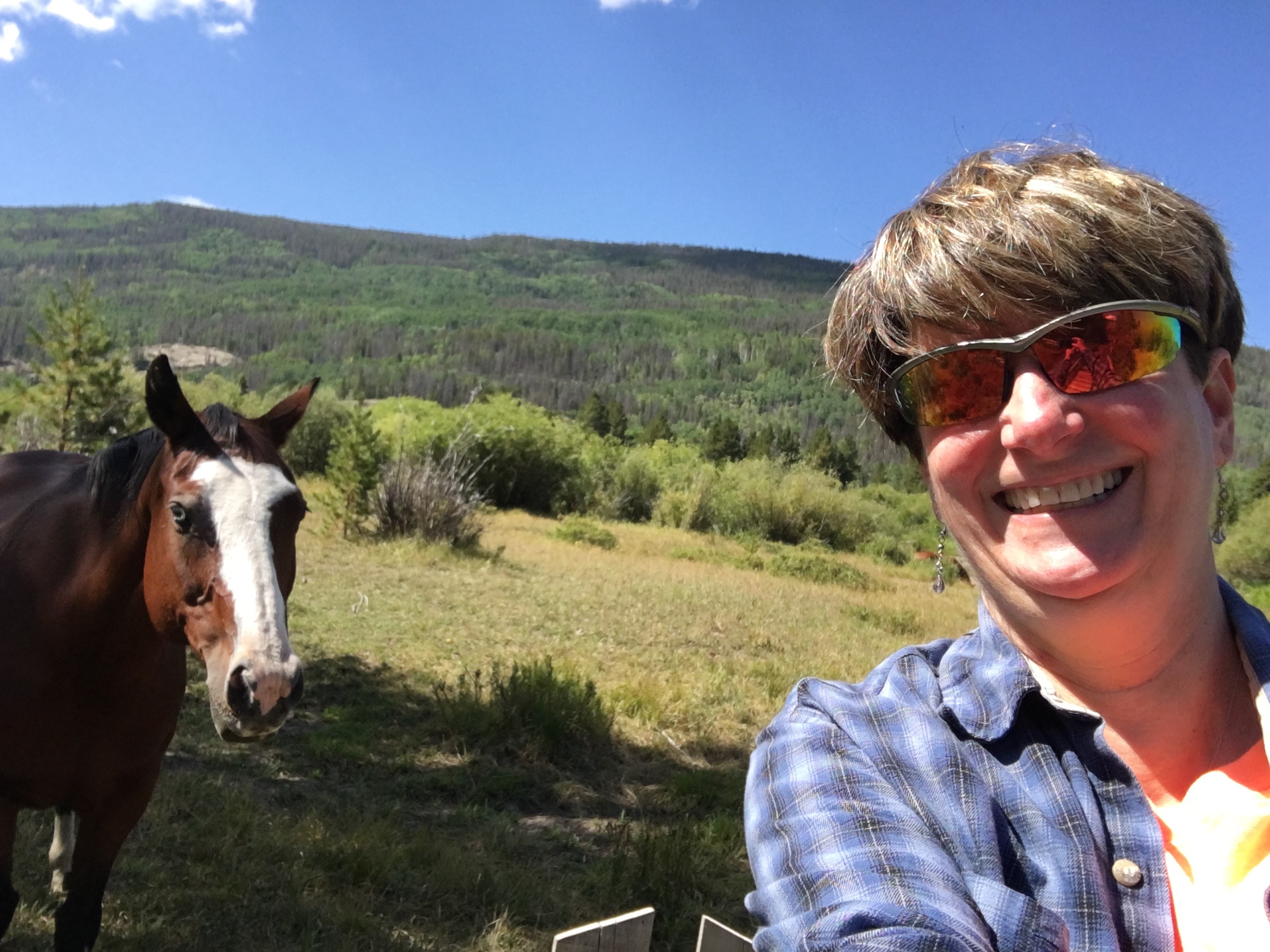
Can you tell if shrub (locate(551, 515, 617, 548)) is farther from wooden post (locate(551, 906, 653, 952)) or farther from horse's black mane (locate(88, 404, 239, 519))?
wooden post (locate(551, 906, 653, 952))

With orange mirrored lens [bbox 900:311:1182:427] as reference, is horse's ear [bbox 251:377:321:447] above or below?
below

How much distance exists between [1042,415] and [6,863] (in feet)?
10.6

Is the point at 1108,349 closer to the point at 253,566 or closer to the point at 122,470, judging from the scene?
the point at 253,566

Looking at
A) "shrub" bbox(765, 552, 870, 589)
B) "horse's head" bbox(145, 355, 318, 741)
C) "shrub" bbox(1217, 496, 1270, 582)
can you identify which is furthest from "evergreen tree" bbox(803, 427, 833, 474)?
"horse's head" bbox(145, 355, 318, 741)

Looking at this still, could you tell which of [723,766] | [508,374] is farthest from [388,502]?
[508,374]

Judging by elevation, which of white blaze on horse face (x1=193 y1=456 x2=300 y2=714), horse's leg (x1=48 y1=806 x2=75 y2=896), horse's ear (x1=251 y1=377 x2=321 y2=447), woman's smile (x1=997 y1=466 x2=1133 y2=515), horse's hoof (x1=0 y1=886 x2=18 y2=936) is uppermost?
woman's smile (x1=997 y1=466 x2=1133 y2=515)

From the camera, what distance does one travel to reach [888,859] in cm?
96

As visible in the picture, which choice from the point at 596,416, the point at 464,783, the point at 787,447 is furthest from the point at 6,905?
the point at 596,416

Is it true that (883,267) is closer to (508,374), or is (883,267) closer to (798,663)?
(798,663)

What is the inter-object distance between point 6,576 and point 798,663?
255 inches

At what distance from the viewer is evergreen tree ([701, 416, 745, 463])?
43.7 meters

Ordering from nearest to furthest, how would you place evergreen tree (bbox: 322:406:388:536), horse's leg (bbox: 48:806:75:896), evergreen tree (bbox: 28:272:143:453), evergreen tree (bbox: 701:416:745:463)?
horse's leg (bbox: 48:806:75:896) → evergreen tree (bbox: 322:406:388:536) → evergreen tree (bbox: 28:272:143:453) → evergreen tree (bbox: 701:416:745:463)

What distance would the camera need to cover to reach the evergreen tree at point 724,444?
4366 centimetres

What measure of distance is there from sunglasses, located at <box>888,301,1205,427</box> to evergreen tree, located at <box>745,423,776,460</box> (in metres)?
38.0
